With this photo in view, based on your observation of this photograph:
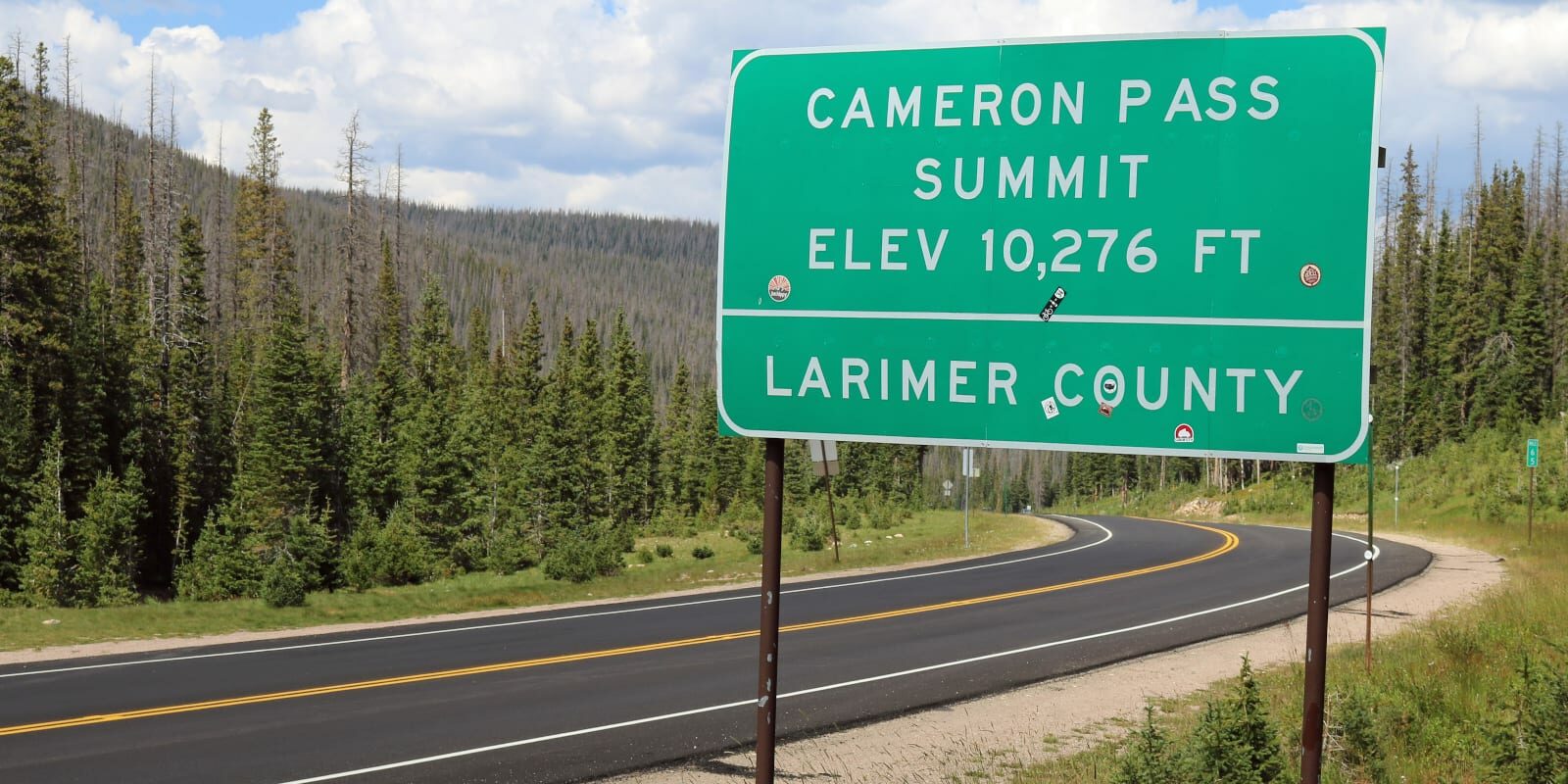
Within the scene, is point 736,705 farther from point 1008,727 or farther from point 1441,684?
point 1441,684

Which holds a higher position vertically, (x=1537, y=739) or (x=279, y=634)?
(x=1537, y=739)

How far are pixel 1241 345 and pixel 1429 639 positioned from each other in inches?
561

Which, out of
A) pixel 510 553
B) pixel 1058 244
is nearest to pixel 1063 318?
pixel 1058 244

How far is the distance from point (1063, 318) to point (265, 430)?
1999 inches

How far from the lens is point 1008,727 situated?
12.7 meters

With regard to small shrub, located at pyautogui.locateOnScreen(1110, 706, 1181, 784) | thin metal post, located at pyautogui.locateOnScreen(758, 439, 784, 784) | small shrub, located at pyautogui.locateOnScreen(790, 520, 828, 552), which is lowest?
small shrub, located at pyautogui.locateOnScreen(790, 520, 828, 552)

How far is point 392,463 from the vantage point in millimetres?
57781

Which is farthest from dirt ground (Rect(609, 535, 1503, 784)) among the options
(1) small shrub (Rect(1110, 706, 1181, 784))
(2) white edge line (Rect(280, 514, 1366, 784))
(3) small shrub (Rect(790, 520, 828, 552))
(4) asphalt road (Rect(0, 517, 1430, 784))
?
(3) small shrub (Rect(790, 520, 828, 552))

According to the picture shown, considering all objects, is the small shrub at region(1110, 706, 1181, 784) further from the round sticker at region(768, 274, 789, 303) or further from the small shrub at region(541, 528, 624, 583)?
the small shrub at region(541, 528, 624, 583)

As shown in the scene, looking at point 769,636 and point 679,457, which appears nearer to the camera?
point 769,636

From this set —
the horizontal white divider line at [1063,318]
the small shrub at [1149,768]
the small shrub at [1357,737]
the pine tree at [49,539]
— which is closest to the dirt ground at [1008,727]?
the small shrub at [1357,737]

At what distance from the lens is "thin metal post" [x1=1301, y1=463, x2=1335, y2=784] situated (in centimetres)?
436

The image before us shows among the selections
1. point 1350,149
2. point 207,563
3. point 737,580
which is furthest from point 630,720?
point 207,563

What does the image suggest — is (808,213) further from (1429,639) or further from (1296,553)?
(1296,553)
